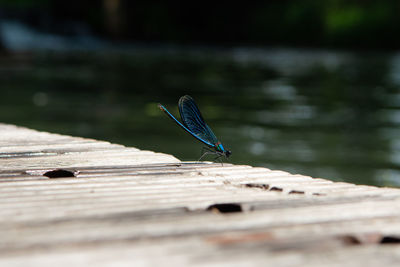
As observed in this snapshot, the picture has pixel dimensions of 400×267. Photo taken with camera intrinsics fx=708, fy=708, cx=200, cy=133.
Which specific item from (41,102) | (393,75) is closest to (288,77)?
(393,75)

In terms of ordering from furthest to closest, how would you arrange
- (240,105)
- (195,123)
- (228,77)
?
→ (228,77) → (240,105) → (195,123)

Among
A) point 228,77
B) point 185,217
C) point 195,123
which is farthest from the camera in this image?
point 228,77

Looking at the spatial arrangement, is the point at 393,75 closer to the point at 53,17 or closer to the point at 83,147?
the point at 83,147

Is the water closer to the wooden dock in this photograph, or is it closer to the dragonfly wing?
the dragonfly wing

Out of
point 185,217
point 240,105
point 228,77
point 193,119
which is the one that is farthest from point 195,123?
point 228,77

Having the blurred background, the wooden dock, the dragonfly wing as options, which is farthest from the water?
the wooden dock

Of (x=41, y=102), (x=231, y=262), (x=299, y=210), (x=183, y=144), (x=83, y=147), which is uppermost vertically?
(x=41, y=102)

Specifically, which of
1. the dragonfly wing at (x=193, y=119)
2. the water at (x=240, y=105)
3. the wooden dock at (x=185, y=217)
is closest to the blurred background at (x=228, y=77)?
the water at (x=240, y=105)

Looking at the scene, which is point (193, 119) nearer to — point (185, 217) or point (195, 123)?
point (195, 123)
